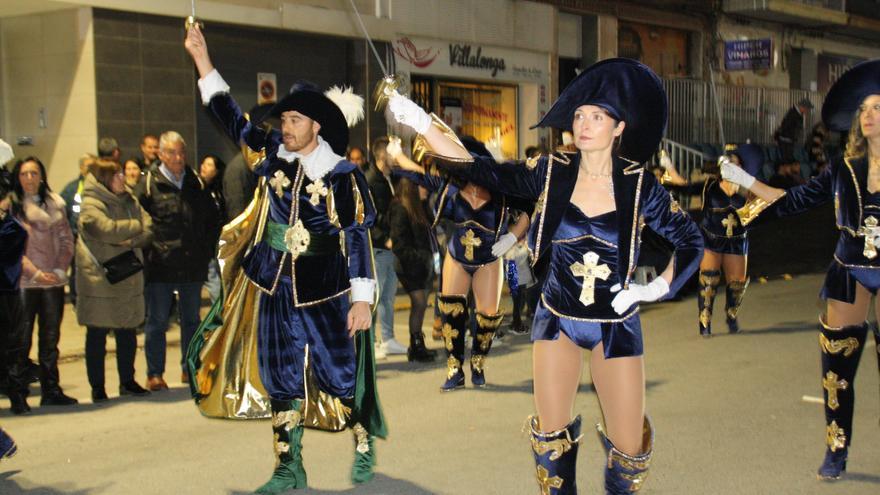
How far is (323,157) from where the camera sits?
578cm

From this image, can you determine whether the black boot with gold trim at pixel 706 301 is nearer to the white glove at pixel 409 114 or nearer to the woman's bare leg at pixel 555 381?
the woman's bare leg at pixel 555 381

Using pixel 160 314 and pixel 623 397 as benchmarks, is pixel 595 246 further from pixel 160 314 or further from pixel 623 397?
pixel 160 314

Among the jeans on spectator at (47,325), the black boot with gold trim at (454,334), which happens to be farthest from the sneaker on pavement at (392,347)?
the jeans on spectator at (47,325)

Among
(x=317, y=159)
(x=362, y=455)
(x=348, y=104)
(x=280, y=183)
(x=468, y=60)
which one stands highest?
(x=468, y=60)

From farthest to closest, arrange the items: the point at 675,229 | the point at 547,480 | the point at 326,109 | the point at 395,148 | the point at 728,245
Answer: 1. the point at 728,245
2. the point at 395,148
3. the point at 326,109
4. the point at 675,229
5. the point at 547,480

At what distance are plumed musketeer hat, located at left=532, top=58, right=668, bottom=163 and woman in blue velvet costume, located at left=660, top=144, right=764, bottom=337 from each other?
22.1 ft

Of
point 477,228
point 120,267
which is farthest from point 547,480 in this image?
point 120,267

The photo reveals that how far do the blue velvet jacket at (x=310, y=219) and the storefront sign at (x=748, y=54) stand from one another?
77.3ft

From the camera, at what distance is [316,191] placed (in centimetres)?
571

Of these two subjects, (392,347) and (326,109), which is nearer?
(326,109)

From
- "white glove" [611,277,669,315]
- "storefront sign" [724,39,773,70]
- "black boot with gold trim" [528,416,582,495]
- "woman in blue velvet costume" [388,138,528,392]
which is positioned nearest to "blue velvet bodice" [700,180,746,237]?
"woman in blue velvet costume" [388,138,528,392]

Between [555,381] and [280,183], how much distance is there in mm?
2003

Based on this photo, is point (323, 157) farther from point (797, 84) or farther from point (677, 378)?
point (797, 84)

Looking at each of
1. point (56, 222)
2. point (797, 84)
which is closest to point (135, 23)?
point (56, 222)
